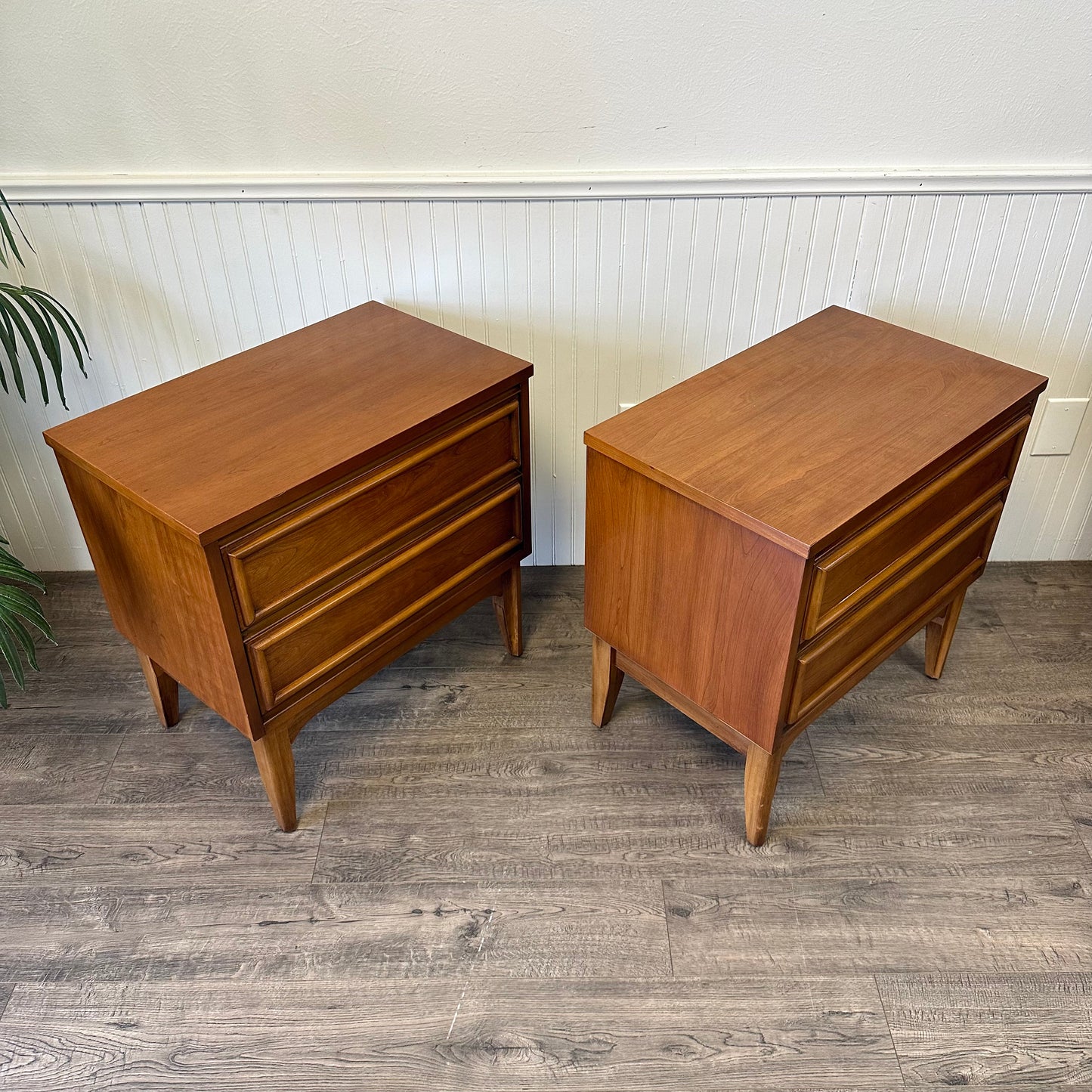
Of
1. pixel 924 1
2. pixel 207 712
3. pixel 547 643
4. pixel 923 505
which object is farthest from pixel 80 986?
pixel 924 1

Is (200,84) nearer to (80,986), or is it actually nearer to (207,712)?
(207,712)

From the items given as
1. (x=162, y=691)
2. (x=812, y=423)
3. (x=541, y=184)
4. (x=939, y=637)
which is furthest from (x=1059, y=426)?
(x=162, y=691)

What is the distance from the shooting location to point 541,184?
5.56 feet

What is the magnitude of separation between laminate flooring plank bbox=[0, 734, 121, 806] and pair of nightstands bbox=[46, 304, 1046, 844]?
0.23m

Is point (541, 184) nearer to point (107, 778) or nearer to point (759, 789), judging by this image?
point (759, 789)

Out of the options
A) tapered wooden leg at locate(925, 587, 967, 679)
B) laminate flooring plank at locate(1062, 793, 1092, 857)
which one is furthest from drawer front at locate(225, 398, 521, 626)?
laminate flooring plank at locate(1062, 793, 1092, 857)

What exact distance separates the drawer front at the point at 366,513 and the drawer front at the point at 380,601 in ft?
0.13

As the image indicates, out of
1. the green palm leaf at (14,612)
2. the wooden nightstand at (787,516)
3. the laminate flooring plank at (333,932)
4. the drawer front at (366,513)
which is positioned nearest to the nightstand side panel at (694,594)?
the wooden nightstand at (787,516)

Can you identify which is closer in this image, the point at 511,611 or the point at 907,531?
the point at 907,531

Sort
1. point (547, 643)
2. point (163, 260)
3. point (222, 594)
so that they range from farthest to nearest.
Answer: point (547, 643)
point (163, 260)
point (222, 594)

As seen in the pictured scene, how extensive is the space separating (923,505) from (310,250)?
1139 millimetres

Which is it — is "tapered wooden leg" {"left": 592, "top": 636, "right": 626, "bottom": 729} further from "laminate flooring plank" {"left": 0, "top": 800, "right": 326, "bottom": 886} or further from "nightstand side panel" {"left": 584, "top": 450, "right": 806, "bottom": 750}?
"laminate flooring plank" {"left": 0, "top": 800, "right": 326, "bottom": 886}

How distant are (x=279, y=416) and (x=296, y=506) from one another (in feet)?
0.64

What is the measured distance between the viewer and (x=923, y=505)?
4.45 feet
